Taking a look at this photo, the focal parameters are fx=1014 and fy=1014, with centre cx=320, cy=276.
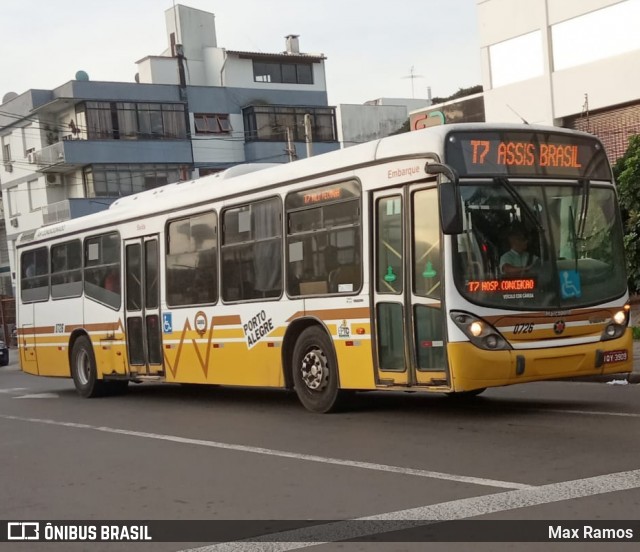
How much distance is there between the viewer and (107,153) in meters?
53.0

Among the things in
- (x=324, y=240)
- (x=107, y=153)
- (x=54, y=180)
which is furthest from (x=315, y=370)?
(x=54, y=180)

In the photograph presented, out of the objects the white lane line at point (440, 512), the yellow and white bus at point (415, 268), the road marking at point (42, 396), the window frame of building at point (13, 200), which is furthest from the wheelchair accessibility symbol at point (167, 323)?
the window frame of building at point (13, 200)

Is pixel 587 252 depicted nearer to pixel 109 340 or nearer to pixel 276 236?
pixel 276 236

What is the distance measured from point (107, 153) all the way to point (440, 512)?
48694 mm

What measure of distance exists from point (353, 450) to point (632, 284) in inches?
479

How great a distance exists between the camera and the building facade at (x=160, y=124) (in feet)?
174

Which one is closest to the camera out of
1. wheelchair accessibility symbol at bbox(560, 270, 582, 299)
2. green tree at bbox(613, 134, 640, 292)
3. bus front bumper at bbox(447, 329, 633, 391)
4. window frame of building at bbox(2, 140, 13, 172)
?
bus front bumper at bbox(447, 329, 633, 391)

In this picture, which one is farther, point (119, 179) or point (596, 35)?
point (119, 179)

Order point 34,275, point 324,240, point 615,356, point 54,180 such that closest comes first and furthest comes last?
point 615,356
point 324,240
point 34,275
point 54,180

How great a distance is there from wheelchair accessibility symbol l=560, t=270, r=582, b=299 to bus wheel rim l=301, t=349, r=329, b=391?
2929mm

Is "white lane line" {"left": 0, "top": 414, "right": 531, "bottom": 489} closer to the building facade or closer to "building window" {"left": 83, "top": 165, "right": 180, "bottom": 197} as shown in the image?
"building window" {"left": 83, "top": 165, "right": 180, "bottom": 197}

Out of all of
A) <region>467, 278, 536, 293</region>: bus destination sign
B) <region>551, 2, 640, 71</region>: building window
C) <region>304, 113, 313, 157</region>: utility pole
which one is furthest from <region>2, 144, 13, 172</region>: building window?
<region>467, 278, 536, 293</region>: bus destination sign

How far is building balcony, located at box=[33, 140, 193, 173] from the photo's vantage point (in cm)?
5228

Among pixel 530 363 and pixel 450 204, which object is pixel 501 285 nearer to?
pixel 530 363
